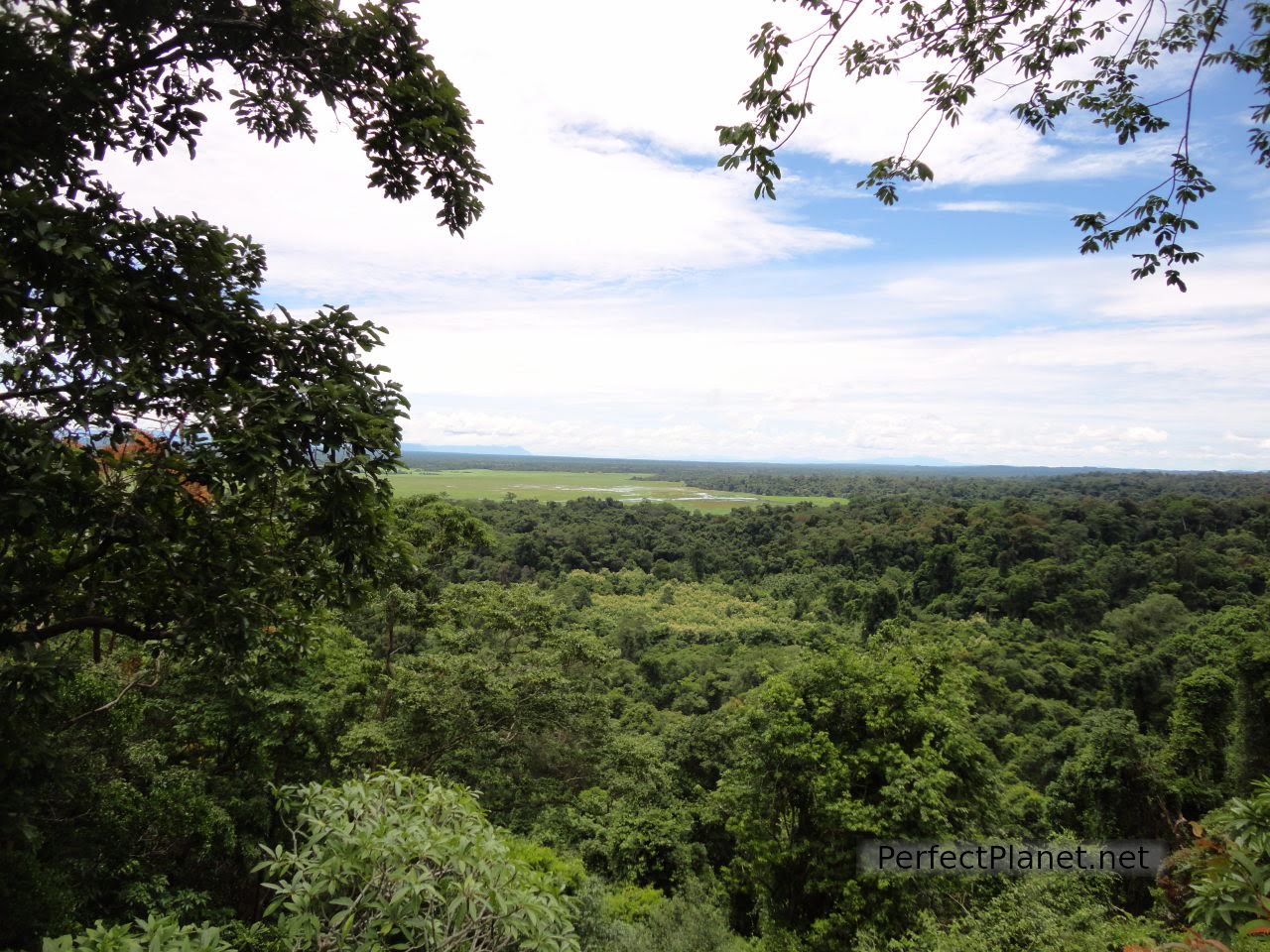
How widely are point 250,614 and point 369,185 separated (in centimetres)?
237

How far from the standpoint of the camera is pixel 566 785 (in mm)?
11844

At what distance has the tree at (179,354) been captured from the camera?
8.07 feet

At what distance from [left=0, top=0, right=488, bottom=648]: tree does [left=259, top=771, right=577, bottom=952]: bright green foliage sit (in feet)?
3.50

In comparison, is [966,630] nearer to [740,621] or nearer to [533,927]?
[740,621]

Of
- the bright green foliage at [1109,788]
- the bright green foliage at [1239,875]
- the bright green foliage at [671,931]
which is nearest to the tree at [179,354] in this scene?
the bright green foliage at [1239,875]

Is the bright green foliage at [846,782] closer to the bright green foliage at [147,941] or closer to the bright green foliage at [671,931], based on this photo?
the bright green foliage at [671,931]

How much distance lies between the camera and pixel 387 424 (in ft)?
9.84

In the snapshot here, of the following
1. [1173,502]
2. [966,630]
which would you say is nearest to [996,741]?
[966,630]

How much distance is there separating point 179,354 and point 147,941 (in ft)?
7.55

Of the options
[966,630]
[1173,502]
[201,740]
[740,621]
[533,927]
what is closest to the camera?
[533,927]

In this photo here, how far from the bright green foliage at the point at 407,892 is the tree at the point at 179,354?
107 cm

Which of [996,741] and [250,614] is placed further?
[996,741]

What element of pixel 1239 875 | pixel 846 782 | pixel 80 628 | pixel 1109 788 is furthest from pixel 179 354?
pixel 1109 788

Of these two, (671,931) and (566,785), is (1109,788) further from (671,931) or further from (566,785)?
(566,785)
